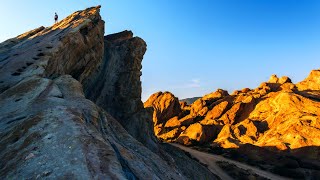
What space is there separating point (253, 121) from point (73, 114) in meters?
79.3

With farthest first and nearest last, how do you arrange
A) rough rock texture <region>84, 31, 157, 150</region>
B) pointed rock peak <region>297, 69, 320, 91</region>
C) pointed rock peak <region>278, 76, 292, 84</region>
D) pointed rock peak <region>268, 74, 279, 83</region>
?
pointed rock peak <region>268, 74, 279, 83</region> → pointed rock peak <region>278, 76, 292, 84</region> → pointed rock peak <region>297, 69, 320, 91</region> → rough rock texture <region>84, 31, 157, 150</region>

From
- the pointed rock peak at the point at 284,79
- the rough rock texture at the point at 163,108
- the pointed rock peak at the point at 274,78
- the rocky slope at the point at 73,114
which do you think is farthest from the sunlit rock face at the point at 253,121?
the rocky slope at the point at 73,114

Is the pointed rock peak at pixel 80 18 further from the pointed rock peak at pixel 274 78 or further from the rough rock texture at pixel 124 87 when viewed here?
the pointed rock peak at pixel 274 78

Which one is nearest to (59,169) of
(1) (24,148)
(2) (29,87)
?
(1) (24,148)

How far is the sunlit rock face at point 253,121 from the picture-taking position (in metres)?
75.6

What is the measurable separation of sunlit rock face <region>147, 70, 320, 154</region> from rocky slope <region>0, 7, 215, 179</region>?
31.2m

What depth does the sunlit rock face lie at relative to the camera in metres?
75.6

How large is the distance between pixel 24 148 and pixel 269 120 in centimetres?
8410

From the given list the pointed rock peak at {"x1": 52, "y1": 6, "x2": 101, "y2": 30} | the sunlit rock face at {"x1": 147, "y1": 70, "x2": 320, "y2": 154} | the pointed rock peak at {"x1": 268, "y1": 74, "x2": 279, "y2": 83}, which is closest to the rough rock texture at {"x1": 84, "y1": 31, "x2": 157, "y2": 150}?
the pointed rock peak at {"x1": 52, "y1": 6, "x2": 101, "y2": 30}

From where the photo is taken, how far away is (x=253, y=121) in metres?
90.9

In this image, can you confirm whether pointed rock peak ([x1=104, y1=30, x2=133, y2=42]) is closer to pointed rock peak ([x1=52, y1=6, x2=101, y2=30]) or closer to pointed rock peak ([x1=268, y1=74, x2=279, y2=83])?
pointed rock peak ([x1=52, y1=6, x2=101, y2=30])

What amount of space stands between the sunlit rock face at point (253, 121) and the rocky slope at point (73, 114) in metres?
31.2

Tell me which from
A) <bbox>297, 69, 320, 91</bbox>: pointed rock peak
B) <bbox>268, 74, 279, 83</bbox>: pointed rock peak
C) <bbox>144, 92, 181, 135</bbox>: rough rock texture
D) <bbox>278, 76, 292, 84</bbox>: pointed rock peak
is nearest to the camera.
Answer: <bbox>144, 92, 181, 135</bbox>: rough rock texture

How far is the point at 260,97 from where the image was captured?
110875mm
